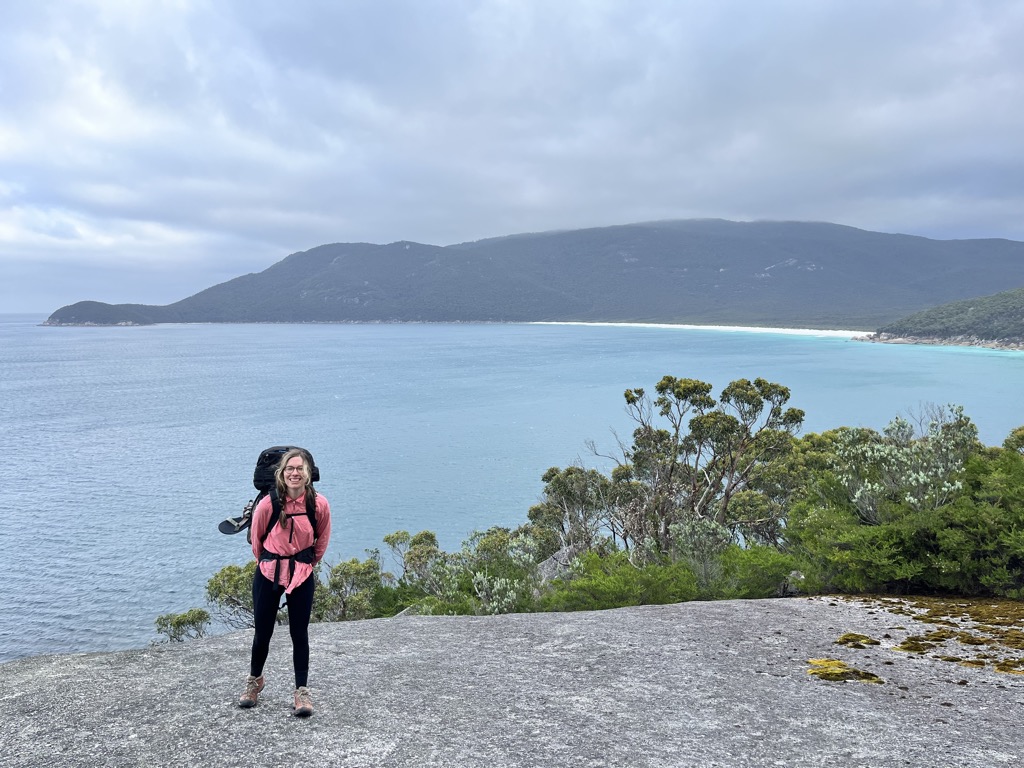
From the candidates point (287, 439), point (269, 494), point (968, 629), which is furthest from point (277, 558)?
point (287, 439)

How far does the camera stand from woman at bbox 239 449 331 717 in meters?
5.04

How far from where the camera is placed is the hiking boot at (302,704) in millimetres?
5023

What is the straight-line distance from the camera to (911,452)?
9992 mm

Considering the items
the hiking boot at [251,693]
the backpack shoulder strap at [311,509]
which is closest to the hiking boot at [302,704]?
the hiking boot at [251,693]

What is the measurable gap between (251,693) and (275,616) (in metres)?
0.77

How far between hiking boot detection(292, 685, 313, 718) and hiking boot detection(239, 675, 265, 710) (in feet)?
1.21

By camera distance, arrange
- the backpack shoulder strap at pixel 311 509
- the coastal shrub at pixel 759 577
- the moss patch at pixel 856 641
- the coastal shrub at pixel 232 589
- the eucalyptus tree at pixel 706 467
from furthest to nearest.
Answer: the coastal shrub at pixel 232 589 → the eucalyptus tree at pixel 706 467 → the coastal shrub at pixel 759 577 → the moss patch at pixel 856 641 → the backpack shoulder strap at pixel 311 509

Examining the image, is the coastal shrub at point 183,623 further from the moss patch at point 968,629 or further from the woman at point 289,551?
the moss patch at point 968,629

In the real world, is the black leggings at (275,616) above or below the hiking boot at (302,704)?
above

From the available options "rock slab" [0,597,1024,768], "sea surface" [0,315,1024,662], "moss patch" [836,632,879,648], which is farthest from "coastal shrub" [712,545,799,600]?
"sea surface" [0,315,1024,662]

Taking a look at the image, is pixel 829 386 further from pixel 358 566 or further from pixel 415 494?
pixel 358 566

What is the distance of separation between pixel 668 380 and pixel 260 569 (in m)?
18.6

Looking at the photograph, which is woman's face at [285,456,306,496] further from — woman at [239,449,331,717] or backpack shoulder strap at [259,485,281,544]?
backpack shoulder strap at [259,485,281,544]

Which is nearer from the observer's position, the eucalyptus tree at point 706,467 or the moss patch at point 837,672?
the moss patch at point 837,672
